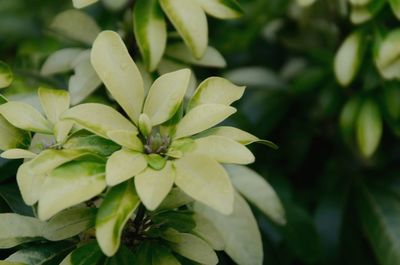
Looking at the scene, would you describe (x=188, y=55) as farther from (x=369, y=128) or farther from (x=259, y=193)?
(x=369, y=128)

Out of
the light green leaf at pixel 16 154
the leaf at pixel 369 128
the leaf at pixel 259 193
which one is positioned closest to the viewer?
the light green leaf at pixel 16 154

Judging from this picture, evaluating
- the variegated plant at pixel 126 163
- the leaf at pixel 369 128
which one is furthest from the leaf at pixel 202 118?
the leaf at pixel 369 128

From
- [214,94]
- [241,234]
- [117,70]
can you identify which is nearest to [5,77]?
[117,70]

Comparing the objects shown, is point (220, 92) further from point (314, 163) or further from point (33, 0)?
point (33, 0)

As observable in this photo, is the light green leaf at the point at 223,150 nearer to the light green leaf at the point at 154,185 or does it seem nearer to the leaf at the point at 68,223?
the light green leaf at the point at 154,185

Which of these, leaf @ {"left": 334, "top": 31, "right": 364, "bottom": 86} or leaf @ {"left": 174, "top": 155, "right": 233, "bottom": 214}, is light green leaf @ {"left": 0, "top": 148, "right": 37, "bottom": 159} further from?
leaf @ {"left": 334, "top": 31, "right": 364, "bottom": 86}

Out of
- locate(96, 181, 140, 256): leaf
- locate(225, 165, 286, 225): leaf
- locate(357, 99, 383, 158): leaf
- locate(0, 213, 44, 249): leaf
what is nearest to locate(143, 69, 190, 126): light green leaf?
locate(96, 181, 140, 256): leaf

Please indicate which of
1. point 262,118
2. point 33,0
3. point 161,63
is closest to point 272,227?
point 262,118
